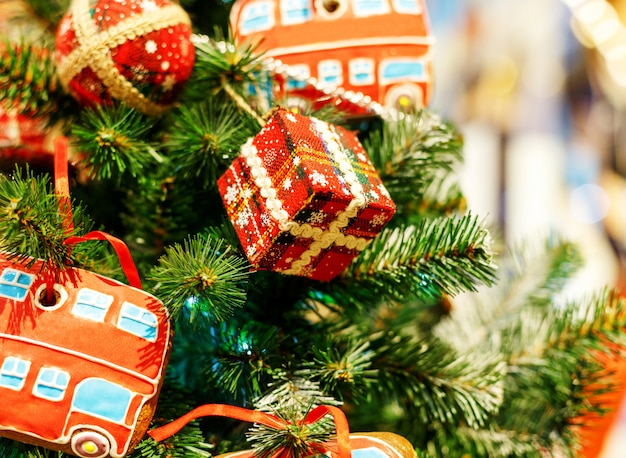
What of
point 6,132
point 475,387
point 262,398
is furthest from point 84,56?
point 475,387

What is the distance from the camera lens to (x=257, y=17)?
1.73ft

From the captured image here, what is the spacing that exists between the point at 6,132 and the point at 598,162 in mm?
2064

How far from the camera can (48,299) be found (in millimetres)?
386

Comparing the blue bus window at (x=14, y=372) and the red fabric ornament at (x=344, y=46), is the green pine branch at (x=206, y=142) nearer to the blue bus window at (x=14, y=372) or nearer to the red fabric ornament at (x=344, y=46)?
the red fabric ornament at (x=344, y=46)

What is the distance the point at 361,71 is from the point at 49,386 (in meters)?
0.35

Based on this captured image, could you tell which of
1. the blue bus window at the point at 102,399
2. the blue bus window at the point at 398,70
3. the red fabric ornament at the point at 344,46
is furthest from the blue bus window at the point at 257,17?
the blue bus window at the point at 102,399

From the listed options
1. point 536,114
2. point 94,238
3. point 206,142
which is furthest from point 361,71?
point 536,114

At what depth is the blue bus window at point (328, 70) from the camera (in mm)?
517

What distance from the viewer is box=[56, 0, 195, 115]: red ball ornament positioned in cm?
44

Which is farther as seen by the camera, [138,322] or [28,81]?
[28,81]

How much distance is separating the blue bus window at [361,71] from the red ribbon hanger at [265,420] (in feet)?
0.94

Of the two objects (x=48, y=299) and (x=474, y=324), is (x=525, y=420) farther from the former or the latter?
(x=48, y=299)

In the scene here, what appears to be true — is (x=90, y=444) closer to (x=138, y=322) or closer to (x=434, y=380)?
(x=138, y=322)

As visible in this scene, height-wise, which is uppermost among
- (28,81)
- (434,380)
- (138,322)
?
(28,81)
